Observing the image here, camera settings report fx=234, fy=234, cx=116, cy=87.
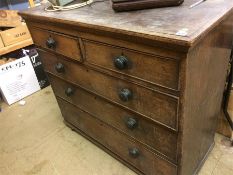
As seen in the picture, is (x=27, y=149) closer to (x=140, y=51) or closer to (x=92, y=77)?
(x=92, y=77)

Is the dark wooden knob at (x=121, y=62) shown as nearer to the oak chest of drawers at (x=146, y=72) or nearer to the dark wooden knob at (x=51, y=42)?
the oak chest of drawers at (x=146, y=72)

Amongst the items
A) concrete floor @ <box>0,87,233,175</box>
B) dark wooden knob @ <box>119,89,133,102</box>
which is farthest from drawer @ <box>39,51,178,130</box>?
concrete floor @ <box>0,87,233,175</box>

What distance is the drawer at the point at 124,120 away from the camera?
3.22 ft

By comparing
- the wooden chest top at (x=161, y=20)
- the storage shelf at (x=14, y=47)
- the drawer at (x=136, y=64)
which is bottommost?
the storage shelf at (x=14, y=47)

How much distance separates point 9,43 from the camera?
2.03 meters

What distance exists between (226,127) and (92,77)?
0.94 m

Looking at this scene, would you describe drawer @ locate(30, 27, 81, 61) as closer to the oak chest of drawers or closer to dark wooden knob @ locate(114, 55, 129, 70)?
the oak chest of drawers

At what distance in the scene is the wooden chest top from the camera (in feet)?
2.33

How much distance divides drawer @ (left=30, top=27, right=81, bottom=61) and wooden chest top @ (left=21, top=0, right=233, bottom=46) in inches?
4.1

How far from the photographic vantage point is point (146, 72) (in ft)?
2.77

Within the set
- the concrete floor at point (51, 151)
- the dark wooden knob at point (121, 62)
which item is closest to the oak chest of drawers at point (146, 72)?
the dark wooden knob at point (121, 62)

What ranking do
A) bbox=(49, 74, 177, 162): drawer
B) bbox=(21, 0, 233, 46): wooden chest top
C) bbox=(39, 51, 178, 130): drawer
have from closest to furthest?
bbox=(21, 0, 233, 46): wooden chest top < bbox=(39, 51, 178, 130): drawer < bbox=(49, 74, 177, 162): drawer

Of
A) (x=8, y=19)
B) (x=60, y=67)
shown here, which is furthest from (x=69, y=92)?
(x=8, y=19)

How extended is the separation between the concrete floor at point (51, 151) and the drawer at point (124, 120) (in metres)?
0.33
